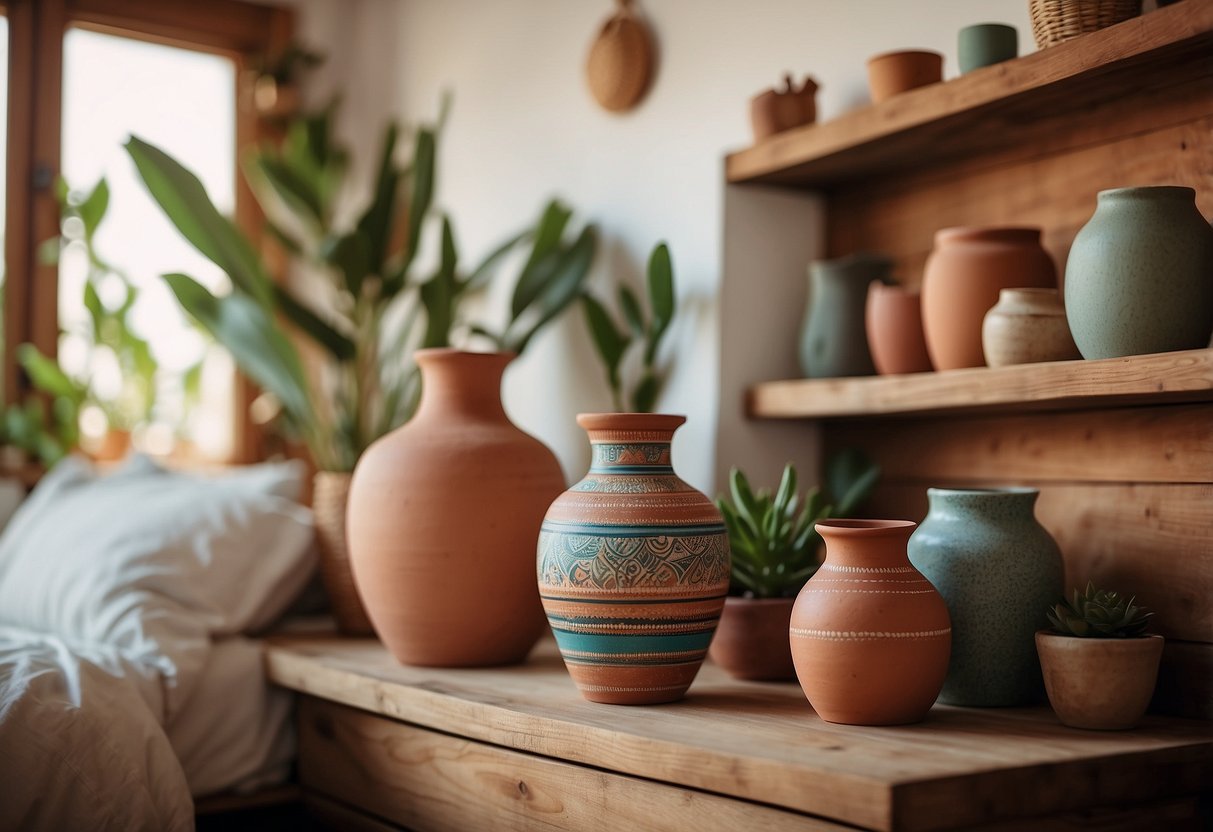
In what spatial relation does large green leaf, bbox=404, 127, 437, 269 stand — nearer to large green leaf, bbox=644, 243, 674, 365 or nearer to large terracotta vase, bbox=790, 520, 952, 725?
large green leaf, bbox=644, 243, 674, 365

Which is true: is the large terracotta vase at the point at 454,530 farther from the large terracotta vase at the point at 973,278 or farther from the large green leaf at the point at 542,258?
the large terracotta vase at the point at 973,278

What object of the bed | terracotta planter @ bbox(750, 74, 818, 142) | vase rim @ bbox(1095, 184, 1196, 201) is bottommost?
the bed

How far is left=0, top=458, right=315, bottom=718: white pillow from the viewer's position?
1916mm

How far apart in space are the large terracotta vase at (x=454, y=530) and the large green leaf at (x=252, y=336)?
51cm

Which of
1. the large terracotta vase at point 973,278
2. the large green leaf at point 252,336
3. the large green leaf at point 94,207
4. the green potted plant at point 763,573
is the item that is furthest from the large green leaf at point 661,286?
the large green leaf at point 94,207

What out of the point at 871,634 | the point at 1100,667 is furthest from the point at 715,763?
the point at 1100,667

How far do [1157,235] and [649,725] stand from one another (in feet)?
2.56

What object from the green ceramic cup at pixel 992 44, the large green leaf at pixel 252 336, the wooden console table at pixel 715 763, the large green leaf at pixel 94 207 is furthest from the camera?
the large green leaf at pixel 94 207

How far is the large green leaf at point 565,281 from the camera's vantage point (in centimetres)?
224

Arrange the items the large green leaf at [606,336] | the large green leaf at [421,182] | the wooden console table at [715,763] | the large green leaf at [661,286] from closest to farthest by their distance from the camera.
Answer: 1. the wooden console table at [715,763]
2. the large green leaf at [661,286]
3. the large green leaf at [606,336]
4. the large green leaf at [421,182]

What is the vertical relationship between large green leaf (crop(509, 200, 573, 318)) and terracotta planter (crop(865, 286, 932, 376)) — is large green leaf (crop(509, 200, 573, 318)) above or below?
above

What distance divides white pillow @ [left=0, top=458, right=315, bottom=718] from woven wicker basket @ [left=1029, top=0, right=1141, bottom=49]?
1.47m

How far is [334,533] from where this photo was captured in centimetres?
221

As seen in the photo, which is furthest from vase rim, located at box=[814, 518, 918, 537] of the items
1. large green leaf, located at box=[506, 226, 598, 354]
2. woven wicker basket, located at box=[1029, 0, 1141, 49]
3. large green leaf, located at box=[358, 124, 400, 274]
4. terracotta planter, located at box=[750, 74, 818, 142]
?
large green leaf, located at box=[358, 124, 400, 274]
